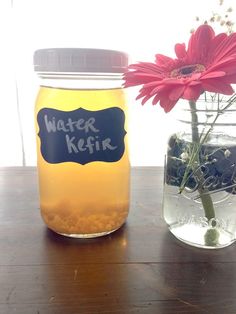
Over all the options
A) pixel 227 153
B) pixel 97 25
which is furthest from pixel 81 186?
pixel 97 25

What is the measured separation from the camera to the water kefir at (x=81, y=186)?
1.13 ft

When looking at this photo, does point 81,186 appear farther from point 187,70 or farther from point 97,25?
point 97,25

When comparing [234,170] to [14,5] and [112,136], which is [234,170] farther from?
[14,5]

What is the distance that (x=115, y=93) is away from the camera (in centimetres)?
36

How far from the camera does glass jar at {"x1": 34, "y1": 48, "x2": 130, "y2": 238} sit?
0.33 m

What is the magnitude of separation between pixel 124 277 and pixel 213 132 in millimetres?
173

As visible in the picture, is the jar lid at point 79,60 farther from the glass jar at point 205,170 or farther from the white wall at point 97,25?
the white wall at point 97,25

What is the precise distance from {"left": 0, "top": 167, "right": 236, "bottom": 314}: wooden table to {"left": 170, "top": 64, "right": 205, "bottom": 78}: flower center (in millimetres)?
186

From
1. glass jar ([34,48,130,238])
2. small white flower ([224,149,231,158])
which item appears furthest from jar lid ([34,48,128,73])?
small white flower ([224,149,231,158])

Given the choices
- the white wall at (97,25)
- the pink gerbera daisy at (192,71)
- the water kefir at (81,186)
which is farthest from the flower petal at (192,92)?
the white wall at (97,25)

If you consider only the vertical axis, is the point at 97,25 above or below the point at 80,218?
above

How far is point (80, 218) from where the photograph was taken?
0.36 metres

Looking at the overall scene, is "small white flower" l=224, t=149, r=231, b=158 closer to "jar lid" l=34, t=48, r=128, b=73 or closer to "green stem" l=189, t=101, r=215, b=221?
"green stem" l=189, t=101, r=215, b=221

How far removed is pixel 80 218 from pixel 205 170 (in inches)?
5.6
